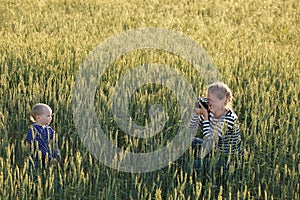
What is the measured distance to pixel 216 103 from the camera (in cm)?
381

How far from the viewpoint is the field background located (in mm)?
3326

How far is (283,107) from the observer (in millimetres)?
4430

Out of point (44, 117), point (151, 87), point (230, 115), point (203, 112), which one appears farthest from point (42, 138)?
point (151, 87)

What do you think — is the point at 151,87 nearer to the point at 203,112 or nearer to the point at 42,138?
the point at 203,112

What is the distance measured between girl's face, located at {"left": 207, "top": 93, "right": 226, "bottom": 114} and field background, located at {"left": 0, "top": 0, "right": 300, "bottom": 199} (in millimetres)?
267

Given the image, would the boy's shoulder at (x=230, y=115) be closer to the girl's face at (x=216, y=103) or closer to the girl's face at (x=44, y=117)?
the girl's face at (x=216, y=103)

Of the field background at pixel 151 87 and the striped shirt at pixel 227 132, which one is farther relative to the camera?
the striped shirt at pixel 227 132

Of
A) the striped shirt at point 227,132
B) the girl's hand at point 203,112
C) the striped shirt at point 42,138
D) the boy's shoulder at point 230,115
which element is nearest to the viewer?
the striped shirt at point 42,138

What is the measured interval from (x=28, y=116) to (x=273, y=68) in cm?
291

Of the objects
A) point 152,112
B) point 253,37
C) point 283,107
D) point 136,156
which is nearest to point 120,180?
point 136,156

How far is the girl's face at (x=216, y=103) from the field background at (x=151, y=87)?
0.27 meters

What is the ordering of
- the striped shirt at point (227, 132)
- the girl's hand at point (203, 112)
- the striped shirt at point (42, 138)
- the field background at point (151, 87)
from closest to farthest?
1. the field background at point (151, 87)
2. the striped shirt at point (42, 138)
3. the striped shirt at point (227, 132)
4. the girl's hand at point (203, 112)

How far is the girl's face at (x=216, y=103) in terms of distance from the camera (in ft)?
12.4

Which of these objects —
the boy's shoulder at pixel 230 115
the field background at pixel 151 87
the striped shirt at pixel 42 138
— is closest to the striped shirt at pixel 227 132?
the boy's shoulder at pixel 230 115
